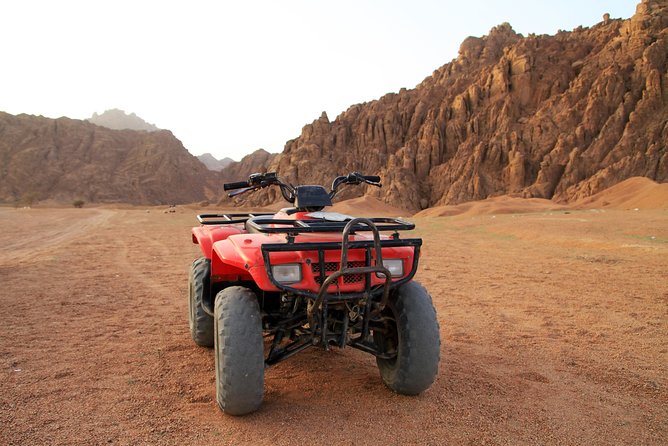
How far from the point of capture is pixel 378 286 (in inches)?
133

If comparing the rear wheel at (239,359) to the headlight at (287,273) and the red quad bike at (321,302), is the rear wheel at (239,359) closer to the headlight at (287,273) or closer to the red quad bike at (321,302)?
the red quad bike at (321,302)

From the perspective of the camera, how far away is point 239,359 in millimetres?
3191

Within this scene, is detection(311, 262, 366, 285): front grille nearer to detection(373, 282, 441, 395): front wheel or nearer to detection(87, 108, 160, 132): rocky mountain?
detection(373, 282, 441, 395): front wheel

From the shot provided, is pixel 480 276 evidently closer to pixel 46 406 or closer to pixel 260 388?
pixel 260 388

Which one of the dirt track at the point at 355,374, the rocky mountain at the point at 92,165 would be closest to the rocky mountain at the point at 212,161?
the rocky mountain at the point at 92,165

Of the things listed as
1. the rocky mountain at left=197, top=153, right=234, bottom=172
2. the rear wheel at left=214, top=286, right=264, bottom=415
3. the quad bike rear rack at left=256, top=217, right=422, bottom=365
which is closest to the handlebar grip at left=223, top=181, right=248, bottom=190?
the quad bike rear rack at left=256, top=217, right=422, bottom=365

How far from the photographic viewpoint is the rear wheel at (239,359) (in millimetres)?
3189

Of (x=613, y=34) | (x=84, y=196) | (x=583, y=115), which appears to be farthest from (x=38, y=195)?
(x=613, y=34)

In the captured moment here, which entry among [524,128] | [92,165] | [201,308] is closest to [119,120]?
[92,165]

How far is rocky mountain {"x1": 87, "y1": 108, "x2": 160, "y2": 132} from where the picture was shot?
181413 millimetres

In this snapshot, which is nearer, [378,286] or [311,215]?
[378,286]

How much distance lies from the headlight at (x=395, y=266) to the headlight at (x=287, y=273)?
2.21 ft

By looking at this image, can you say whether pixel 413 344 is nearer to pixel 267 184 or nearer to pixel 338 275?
pixel 338 275

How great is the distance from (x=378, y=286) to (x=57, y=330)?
4092mm
